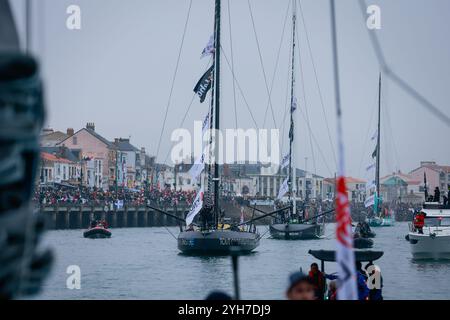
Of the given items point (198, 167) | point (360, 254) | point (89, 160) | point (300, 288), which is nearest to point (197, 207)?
point (198, 167)

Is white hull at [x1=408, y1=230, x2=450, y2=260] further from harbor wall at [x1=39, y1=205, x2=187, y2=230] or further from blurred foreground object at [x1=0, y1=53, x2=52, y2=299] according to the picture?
harbor wall at [x1=39, y1=205, x2=187, y2=230]

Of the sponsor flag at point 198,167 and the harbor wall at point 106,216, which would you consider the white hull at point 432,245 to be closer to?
the sponsor flag at point 198,167

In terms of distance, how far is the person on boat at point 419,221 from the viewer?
4164cm

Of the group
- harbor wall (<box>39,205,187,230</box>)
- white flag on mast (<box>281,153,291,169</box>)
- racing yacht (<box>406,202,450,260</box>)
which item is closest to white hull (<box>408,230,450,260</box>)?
racing yacht (<box>406,202,450,260</box>)

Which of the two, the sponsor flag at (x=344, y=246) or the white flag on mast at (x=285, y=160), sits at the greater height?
the white flag on mast at (x=285, y=160)

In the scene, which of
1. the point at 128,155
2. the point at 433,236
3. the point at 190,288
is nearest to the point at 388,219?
the point at 128,155

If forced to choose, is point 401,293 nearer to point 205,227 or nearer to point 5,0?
point 205,227

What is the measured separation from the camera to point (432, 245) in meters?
42.6

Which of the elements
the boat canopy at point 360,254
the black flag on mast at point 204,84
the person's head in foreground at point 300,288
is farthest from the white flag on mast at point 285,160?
the person's head in foreground at point 300,288

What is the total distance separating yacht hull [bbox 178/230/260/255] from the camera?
140ft

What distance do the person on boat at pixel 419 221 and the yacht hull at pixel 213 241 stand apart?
7456mm

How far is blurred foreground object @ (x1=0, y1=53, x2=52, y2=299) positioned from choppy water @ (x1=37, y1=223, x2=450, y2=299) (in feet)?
70.2

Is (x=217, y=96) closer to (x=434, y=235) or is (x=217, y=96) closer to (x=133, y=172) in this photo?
(x=434, y=235)

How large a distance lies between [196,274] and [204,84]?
9621 millimetres
